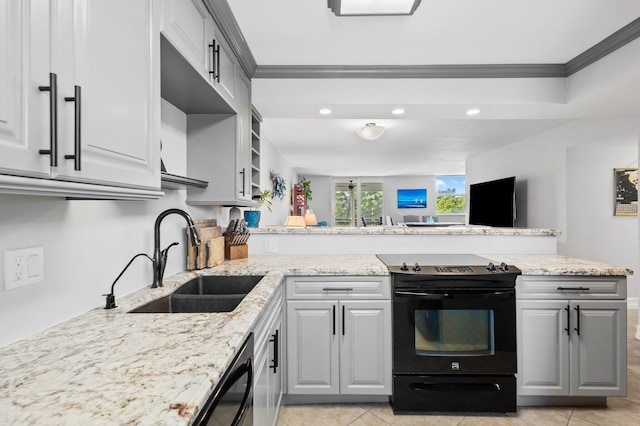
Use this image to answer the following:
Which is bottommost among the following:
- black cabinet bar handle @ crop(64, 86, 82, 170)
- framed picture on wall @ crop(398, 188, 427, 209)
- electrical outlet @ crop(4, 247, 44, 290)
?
electrical outlet @ crop(4, 247, 44, 290)

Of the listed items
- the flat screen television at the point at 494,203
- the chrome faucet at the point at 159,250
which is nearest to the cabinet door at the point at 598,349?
the chrome faucet at the point at 159,250

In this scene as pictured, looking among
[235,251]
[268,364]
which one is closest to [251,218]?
[235,251]

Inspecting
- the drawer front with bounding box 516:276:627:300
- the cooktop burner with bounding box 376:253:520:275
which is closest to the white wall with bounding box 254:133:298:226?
the cooktop burner with bounding box 376:253:520:275

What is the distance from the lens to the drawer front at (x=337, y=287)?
84.7 inches

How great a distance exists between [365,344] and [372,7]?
1.98 m

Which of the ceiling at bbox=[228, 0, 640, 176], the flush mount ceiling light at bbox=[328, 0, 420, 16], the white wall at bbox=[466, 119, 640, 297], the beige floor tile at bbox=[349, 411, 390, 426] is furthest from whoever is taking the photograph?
the white wall at bbox=[466, 119, 640, 297]

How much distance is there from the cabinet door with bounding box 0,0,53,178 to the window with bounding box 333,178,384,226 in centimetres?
1062

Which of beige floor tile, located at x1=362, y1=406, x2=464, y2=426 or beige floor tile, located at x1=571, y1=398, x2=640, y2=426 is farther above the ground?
beige floor tile, located at x1=362, y1=406, x2=464, y2=426

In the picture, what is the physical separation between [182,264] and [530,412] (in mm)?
2419

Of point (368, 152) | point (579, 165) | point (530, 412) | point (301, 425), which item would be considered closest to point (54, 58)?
point (301, 425)

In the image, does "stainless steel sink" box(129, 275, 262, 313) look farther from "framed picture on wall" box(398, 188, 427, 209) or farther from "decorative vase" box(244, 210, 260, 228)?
"framed picture on wall" box(398, 188, 427, 209)

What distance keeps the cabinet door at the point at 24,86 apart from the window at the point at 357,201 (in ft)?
34.8

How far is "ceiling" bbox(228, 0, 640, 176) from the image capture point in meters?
1.92

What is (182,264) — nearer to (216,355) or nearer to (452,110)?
(216,355)
